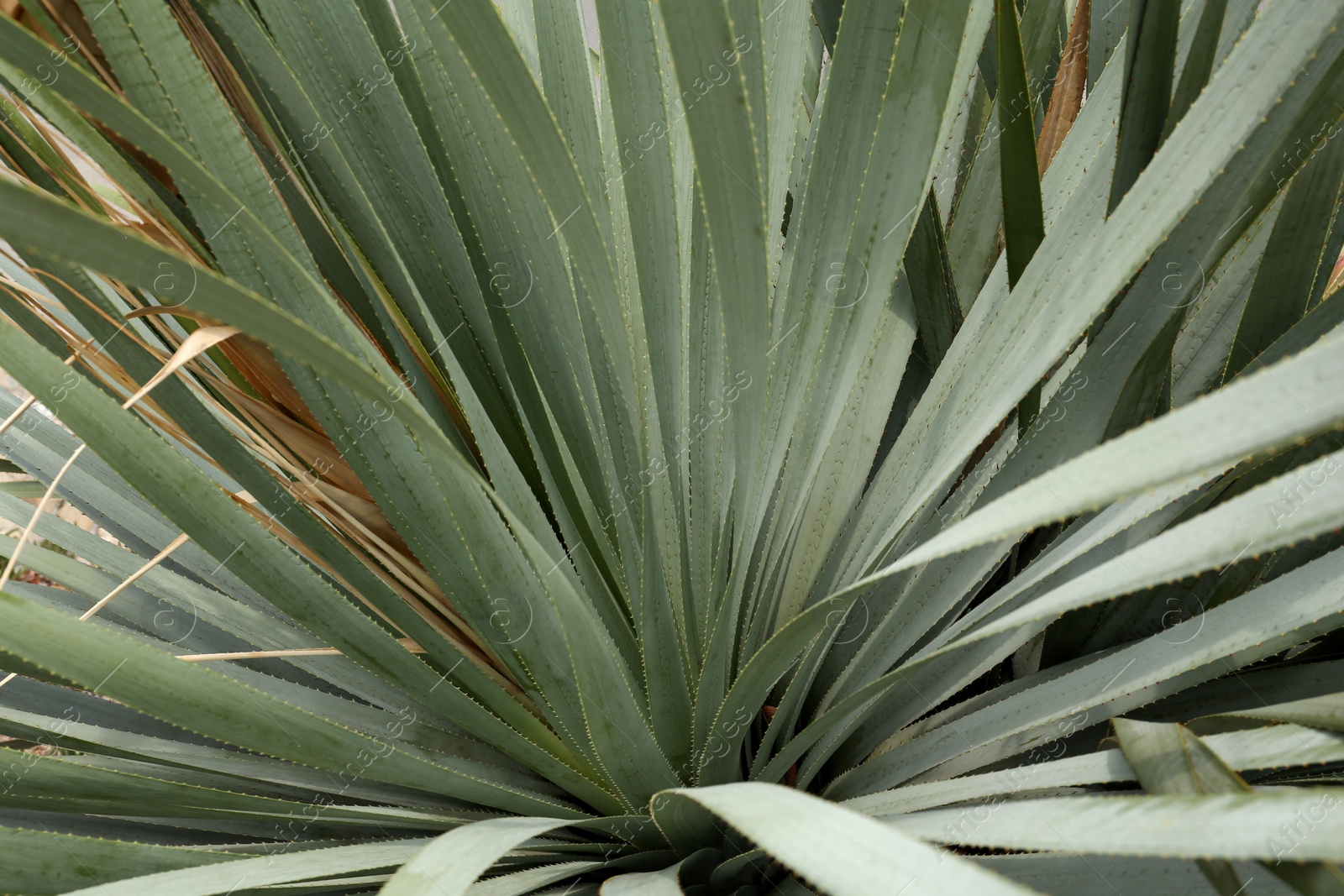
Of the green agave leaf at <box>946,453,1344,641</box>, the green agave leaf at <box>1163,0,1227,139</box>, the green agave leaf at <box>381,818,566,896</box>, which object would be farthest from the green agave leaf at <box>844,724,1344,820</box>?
the green agave leaf at <box>1163,0,1227,139</box>

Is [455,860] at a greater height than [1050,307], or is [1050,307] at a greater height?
[1050,307]

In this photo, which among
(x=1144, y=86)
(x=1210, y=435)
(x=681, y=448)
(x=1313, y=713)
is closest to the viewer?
(x=1210, y=435)

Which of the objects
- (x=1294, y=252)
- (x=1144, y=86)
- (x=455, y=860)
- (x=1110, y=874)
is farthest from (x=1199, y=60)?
(x=455, y=860)

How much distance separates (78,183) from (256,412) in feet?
0.63

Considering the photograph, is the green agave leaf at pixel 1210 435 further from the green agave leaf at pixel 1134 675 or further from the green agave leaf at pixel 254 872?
the green agave leaf at pixel 254 872

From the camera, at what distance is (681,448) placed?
0.61 m

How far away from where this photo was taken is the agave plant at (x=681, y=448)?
40 cm

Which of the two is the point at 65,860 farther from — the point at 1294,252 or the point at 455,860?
the point at 1294,252

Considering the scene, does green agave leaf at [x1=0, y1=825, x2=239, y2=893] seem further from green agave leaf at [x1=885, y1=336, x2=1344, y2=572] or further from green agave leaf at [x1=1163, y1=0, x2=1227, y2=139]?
green agave leaf at [x1=1163, y1=0, x2=1227, y2=139]

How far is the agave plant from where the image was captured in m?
0.40

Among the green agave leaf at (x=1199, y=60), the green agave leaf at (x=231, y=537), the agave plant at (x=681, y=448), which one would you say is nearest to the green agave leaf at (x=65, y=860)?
the agave plant at (x=681, y=448)

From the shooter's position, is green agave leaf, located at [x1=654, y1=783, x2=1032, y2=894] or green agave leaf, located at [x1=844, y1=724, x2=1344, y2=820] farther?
green agave leaf, located at [x1=844, y1=724, x2=1344, y2=820]

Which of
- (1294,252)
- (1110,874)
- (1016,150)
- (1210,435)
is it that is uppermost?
(1016,150)

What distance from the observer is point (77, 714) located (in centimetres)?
71
